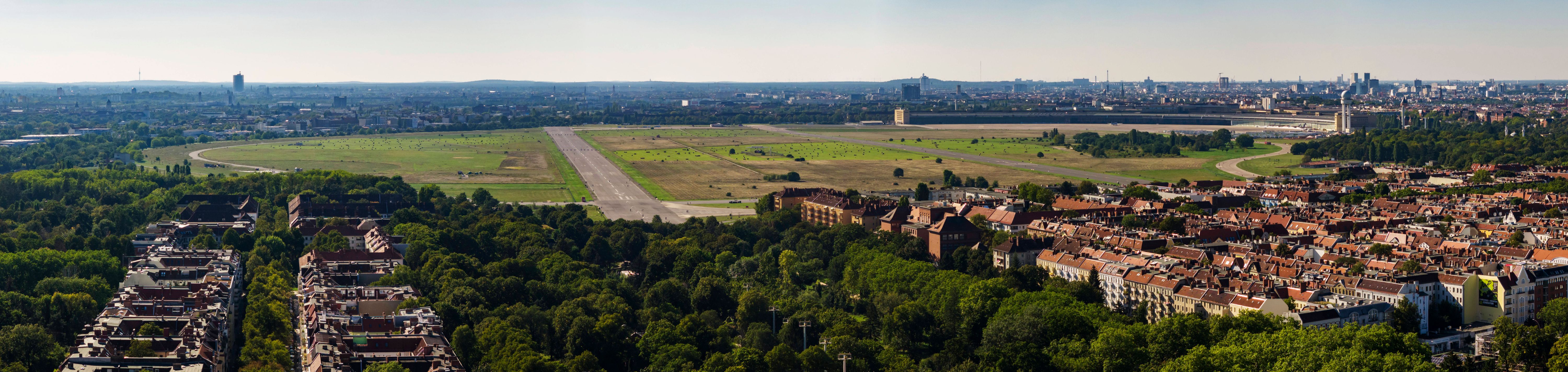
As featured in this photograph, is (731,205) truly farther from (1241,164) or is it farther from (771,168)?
(1241,164)

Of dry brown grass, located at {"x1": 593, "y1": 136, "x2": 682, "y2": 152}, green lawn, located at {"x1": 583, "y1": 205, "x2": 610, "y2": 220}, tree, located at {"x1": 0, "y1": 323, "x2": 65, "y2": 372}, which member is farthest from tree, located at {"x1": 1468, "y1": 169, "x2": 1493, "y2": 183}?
tree, located at {"x1": 0, "y1": 323, "x2": 65, "y2": 372}

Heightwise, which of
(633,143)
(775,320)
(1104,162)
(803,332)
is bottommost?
(803,332)

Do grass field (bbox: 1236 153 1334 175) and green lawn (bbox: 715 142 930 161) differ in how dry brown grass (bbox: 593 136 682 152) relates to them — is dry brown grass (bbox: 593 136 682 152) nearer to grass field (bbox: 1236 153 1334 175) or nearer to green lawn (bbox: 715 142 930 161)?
green lawn (bbox: 715 142 930 161)

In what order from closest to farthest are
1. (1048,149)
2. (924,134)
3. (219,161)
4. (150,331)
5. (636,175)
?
(150,331) → (636,175) → (219,161) → (1048,149) → (924,134)

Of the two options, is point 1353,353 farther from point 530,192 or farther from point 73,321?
point 530,192

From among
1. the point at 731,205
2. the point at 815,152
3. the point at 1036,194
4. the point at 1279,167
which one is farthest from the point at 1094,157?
the point at 731,205

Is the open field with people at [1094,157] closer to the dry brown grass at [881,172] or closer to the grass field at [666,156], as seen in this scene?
the dry brown grass at [881,172]

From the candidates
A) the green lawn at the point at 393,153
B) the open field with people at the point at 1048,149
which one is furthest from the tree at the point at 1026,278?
the green lawn at the point at 393,153
